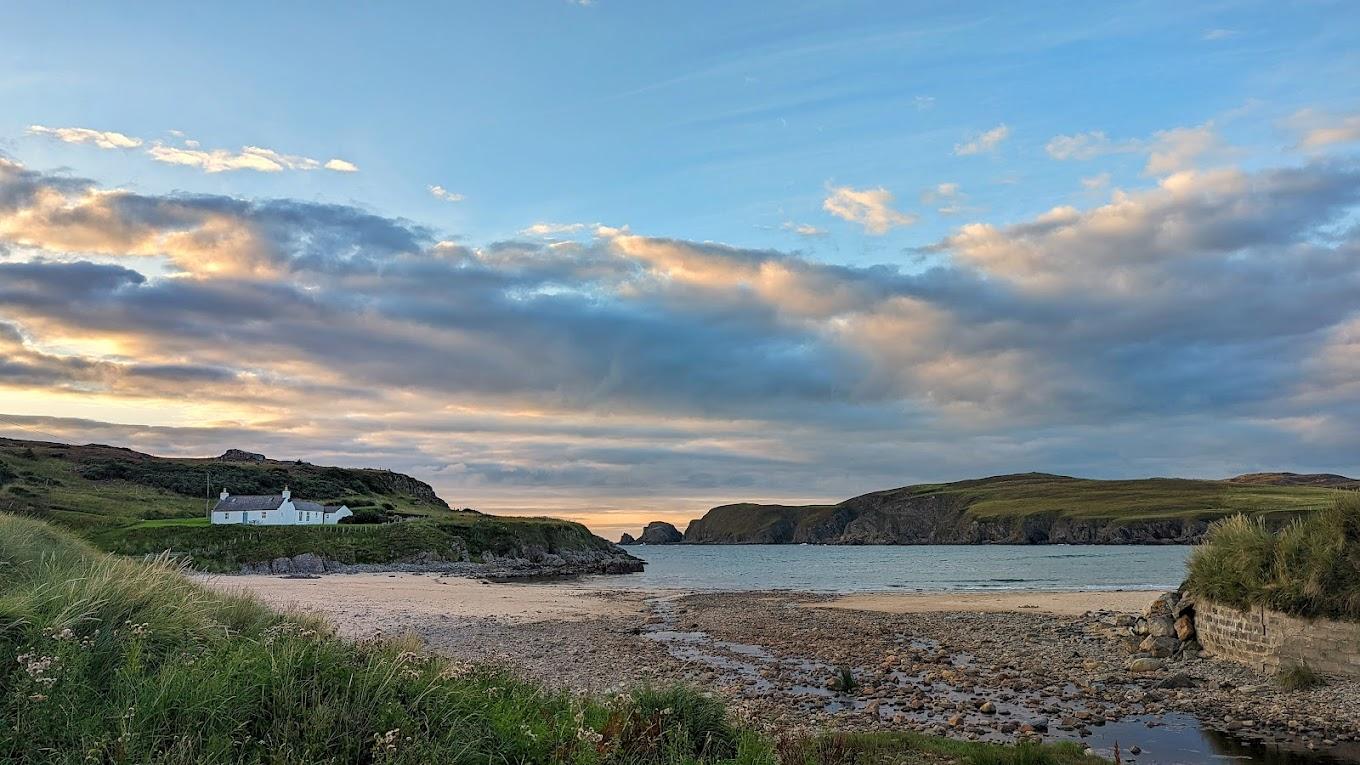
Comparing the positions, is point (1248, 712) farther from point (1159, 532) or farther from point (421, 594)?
point (1159, 532)

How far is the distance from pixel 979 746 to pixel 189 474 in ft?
451

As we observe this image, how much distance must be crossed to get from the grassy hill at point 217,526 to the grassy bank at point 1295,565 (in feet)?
115

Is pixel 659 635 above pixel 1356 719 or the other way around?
the other way around

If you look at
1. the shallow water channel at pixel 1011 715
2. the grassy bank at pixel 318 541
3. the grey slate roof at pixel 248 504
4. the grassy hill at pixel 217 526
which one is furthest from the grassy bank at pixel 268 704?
the grey slate roof at pixel 248 504

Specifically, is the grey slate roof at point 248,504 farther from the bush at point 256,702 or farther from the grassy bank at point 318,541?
the bush at point 256,702

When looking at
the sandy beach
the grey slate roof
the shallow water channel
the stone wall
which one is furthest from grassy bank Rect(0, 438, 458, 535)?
the stone wall

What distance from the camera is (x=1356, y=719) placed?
44.8 feet

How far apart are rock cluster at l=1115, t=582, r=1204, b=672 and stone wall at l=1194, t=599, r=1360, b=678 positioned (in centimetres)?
63

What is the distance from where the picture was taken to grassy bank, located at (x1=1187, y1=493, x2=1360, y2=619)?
655 inches

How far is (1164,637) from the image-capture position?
20.9 m

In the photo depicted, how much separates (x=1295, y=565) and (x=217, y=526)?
77579 mm

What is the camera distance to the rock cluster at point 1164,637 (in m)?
19.9

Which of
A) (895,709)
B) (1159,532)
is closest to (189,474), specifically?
(895,709)

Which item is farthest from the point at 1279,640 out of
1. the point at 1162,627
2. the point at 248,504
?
the point at 248,504
